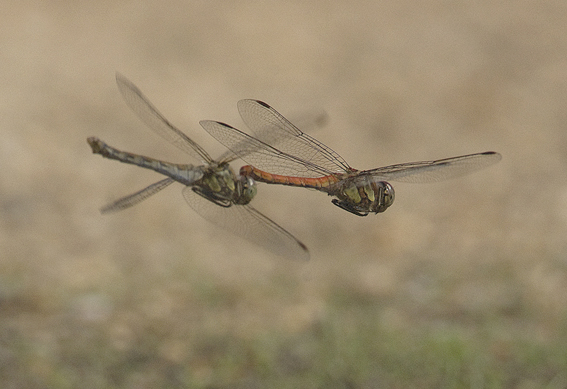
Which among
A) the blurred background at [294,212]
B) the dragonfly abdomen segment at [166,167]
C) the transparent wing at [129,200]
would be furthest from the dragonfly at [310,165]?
the blurred background at [294,212]

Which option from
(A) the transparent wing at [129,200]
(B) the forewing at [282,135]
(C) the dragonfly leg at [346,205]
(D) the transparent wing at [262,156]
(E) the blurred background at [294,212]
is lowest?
(C) the dragonfly leg at [346,205]

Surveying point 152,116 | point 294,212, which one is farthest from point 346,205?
point 294,212

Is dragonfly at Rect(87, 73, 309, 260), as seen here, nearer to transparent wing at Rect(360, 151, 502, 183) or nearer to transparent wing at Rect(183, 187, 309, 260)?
transparent wing at Rect(183, 187, 309, 260)

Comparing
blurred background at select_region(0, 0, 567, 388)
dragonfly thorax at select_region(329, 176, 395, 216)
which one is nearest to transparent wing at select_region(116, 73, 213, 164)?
dragonfly thorax at select_region(329, 176, 395, 216)

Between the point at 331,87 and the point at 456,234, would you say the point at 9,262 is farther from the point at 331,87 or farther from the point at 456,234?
the point at 331,87

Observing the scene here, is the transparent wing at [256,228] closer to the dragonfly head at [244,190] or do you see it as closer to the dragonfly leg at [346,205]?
the dragonfly head at [244,190]
